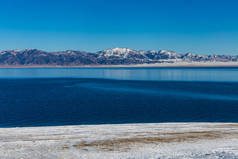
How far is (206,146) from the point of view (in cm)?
1411

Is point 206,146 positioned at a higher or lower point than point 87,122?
higher

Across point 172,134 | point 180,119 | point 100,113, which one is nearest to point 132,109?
point 100,113

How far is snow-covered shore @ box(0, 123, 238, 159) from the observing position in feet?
41.8

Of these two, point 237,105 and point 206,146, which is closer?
point 206,146

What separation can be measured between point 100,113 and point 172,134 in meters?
18.1

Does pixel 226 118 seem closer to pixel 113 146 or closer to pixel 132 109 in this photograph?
pixel 132 109

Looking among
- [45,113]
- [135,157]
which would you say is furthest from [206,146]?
[45,113]

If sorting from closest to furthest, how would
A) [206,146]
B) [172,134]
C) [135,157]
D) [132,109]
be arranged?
[135,157]
[206,146]
[172,134]
[132,109]

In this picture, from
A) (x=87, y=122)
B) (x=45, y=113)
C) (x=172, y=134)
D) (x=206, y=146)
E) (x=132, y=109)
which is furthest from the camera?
(x=132, y=109)

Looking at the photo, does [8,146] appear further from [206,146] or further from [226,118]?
[226,118]

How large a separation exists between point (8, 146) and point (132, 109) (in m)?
24.2

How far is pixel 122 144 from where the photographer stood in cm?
1462

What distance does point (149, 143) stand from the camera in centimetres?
1477

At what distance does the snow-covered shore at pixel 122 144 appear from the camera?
12727 millimetres
